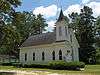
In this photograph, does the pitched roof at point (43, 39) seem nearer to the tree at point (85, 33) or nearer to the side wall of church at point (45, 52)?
the side wall of church at point (45, 52)

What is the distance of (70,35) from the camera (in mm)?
46000

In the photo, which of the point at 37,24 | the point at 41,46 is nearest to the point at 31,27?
the point at 37,24

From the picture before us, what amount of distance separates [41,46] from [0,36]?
51.9 feet

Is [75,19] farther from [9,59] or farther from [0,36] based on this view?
[0,36]

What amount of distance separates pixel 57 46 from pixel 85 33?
24.7 metres

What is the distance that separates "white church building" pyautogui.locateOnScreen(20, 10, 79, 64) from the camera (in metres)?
44.3

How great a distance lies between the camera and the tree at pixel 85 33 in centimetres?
Answer: 6572

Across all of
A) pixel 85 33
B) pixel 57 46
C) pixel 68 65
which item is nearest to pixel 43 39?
pixel 57 46

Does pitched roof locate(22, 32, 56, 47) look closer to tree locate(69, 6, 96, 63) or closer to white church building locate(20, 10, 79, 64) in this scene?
white church building locate(20, 10, 79, 64)

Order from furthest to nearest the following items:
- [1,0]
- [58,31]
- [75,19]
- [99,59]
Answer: [75,19] < [99,59] < [58,31] < [1,0]

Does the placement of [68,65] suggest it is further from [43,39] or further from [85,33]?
[85,33]

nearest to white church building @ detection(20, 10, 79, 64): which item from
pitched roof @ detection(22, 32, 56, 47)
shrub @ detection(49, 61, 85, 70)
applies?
pitched roof @ detection(22, 32, 56, 47)

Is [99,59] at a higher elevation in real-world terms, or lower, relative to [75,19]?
lower

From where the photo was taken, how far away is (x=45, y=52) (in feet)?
157
